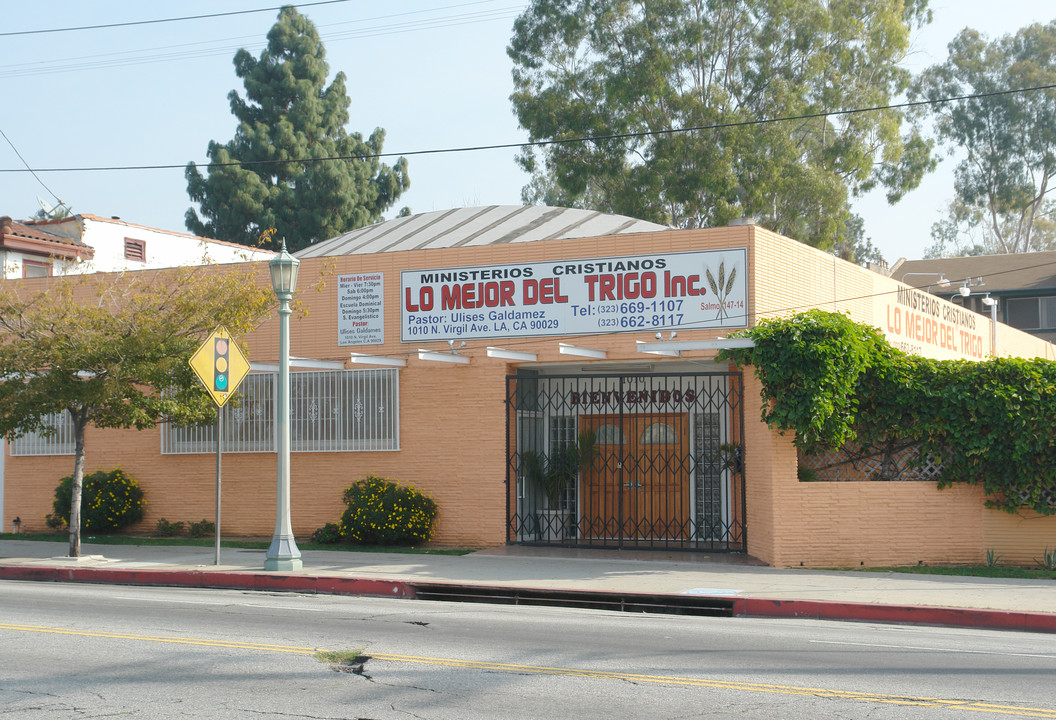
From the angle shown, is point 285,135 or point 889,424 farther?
point 285,135

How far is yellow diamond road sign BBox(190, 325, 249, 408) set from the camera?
50.7ft

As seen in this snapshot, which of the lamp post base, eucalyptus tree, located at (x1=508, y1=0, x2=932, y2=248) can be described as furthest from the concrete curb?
eucalyptus tree, located at (x1=508, y1=0, x2=932, y2=248)

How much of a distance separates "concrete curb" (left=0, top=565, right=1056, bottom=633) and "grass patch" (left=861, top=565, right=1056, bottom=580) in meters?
3.39

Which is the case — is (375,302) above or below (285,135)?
below

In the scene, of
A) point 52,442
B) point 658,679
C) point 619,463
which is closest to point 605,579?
point 619,463

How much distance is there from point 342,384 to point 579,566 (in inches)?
241

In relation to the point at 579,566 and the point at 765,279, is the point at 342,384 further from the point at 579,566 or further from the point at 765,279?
the point at 765,279

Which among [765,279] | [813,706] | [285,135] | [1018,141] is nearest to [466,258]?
[765,279]

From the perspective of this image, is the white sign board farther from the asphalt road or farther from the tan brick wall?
the tan brick wall

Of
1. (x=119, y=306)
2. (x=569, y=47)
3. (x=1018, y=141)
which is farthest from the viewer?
(x=1018, y=141)

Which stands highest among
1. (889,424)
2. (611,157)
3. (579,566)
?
(611,157)

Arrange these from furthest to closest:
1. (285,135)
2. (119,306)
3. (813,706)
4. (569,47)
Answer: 1. (285,135)
2. (569,47)
3. (119,306)
4. (813,706)

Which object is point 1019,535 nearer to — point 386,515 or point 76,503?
point 386,515

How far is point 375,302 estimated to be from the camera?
1933cm
